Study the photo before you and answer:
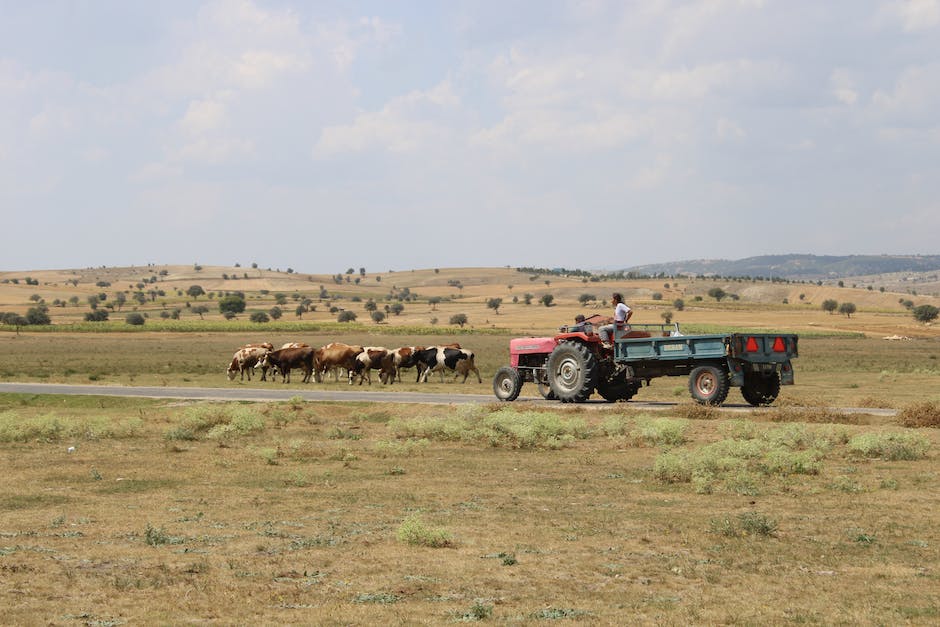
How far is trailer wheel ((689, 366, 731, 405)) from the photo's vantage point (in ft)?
75.8

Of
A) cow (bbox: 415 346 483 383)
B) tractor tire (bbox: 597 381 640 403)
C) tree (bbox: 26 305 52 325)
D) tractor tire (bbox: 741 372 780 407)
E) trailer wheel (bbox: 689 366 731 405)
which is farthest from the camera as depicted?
Answer: tree (bbox: 26 305 52 325)

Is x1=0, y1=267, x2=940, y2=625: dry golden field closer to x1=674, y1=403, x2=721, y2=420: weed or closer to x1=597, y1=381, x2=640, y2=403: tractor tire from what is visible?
x1=674, y1=403, x2=721, y2=420: weed

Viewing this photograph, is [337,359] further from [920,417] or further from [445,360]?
[920,417]

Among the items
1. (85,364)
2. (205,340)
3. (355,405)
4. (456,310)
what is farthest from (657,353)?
(456,310)

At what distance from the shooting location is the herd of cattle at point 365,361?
4053 centimetres

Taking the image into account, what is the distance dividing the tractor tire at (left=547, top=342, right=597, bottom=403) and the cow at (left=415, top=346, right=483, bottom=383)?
45.8 feet

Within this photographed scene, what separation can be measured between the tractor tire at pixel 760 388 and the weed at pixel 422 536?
50.6 feet

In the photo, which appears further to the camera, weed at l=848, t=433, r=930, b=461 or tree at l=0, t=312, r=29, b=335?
tree at l=0, t=312, r=29, b=335

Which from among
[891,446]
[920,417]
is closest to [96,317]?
[920,417]

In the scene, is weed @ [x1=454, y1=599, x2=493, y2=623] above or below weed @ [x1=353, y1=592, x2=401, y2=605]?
above

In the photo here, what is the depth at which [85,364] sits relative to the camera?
177 feet

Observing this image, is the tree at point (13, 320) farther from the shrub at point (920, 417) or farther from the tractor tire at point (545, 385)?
the shrub at point (920, 417)

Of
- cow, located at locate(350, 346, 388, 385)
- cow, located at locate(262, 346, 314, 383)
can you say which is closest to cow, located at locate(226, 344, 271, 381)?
cow, located at locate(262, 346, 314, 383)

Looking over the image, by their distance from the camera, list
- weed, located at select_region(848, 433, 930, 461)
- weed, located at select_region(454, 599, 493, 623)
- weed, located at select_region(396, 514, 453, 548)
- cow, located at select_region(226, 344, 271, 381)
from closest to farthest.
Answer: weed, located at select_region(454, 599, 493, 623), weed, located at select_region(396, 514, 453, 548), weed, located at select_region(848, 433, 930, 461), cow, located at select_region(226, 344, 271, 381)
